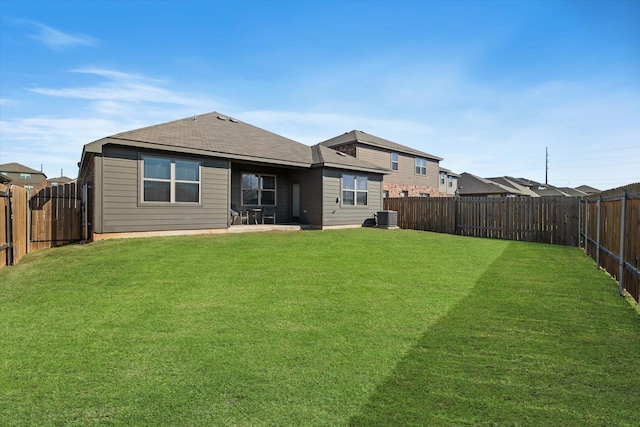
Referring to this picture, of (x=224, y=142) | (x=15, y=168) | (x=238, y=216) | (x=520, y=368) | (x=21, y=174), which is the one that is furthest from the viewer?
(x=21, y=174)

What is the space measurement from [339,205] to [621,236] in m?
10.9

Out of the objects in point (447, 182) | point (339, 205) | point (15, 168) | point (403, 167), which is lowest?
point (339, 205)

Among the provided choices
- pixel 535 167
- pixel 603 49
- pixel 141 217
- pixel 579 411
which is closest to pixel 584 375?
pixel 579 411

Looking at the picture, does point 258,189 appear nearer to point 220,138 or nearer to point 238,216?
point 238,216

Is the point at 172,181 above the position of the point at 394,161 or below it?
below

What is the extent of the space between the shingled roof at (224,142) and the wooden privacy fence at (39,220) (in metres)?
2.12

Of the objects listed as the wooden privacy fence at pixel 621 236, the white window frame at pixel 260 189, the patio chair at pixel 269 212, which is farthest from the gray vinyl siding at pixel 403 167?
the wooden privacy fence at pixel 621 236

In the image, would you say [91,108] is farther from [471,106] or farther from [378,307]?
[471,106]

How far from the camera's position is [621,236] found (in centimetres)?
514

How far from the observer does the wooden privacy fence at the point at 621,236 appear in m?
A: 4.59

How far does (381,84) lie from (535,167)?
193ft

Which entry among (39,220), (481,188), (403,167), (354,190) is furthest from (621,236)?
(481,188)

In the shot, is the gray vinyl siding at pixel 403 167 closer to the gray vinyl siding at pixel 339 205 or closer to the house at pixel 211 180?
the gray vinyl siding at pixel 339 205

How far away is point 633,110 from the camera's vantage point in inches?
701
